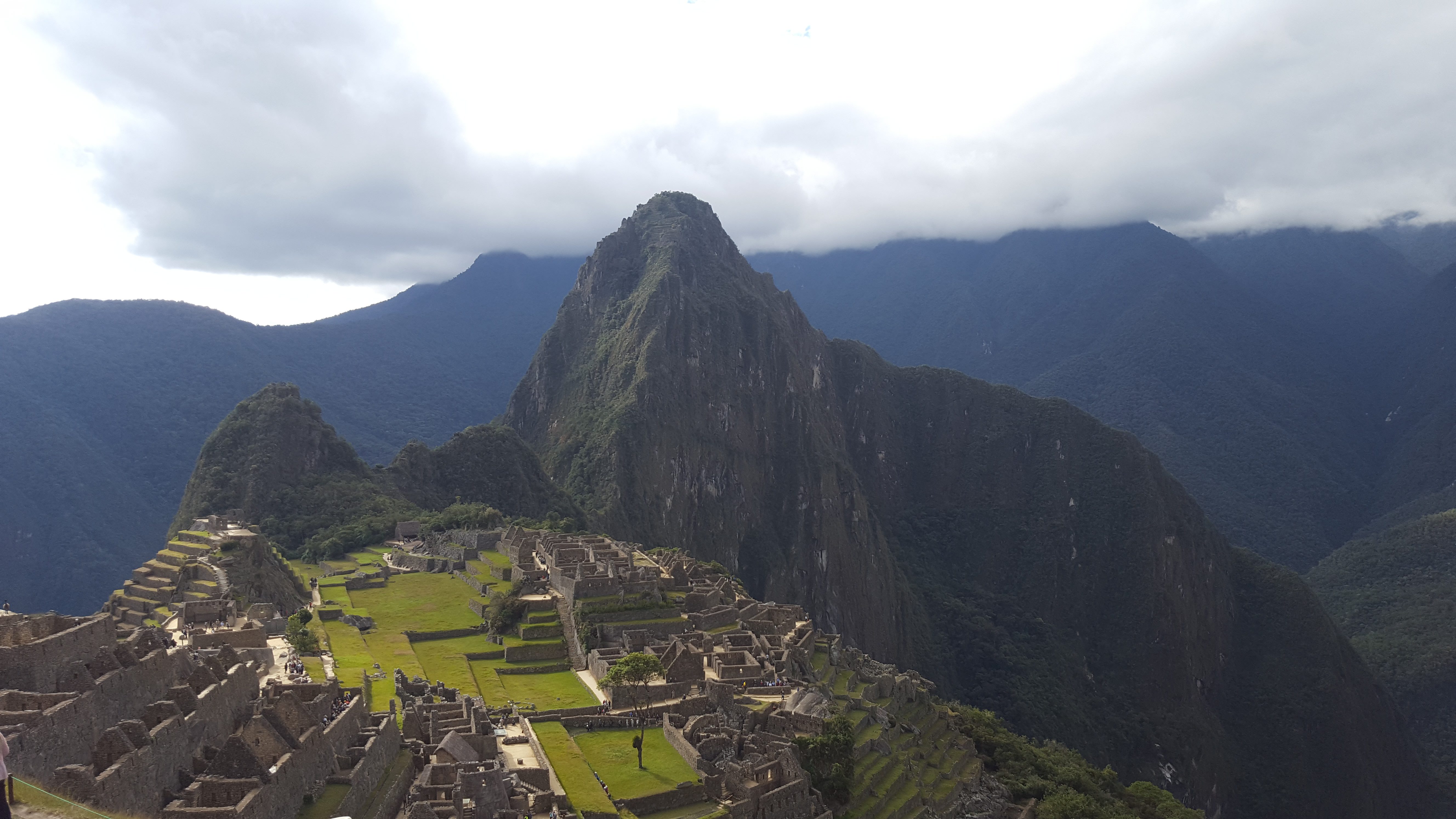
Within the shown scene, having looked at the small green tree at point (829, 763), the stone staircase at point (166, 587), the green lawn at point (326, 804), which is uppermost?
the stone staircase at point (166, 587)

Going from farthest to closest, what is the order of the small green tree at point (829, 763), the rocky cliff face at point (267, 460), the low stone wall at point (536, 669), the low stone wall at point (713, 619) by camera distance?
1. the rocky cliff face at point (267, 460)
2. the low stone wall at point (713, 619)
3. the low stone wall at point (536, 669)
4. the small green tree at point (829, 763)

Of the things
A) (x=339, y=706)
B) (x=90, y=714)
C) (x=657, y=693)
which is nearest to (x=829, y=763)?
(x=657, y=693)

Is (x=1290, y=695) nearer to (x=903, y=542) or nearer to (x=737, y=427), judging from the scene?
(x=903, y=542)

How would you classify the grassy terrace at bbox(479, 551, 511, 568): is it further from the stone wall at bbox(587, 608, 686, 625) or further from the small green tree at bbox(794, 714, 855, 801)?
the small green tree at bbox(794, 714, 855, 801)

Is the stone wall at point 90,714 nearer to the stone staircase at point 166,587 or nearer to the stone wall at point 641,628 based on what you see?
the stone staircase at point 166,587

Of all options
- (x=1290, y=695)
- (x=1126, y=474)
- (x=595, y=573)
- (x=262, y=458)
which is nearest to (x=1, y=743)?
(x=595, y=573)

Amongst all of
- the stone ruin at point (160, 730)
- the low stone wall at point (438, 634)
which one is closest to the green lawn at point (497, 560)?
the low stone wall at point (438, 634)

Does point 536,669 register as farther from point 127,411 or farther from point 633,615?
point 127,411

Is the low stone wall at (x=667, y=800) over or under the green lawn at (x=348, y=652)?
under
